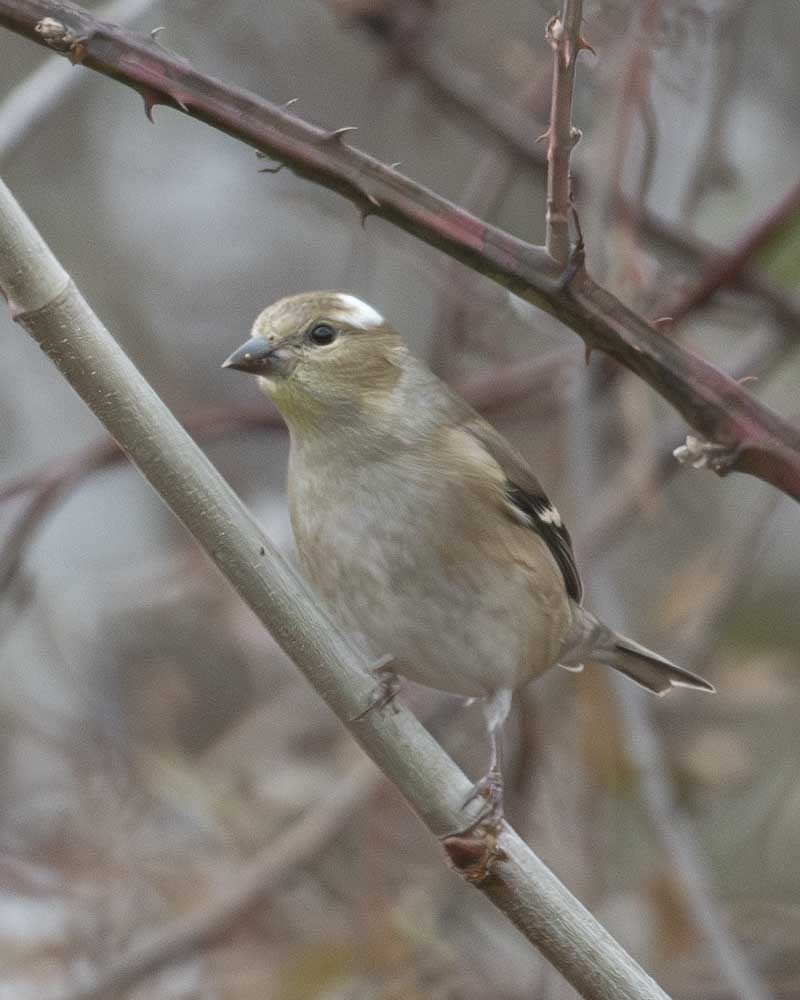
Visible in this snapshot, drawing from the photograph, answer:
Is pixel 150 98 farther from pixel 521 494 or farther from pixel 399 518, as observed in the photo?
pixel 521 494

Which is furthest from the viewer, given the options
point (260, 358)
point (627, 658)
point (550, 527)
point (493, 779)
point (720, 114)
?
point (720, 114)

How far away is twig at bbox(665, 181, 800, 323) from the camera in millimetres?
3611

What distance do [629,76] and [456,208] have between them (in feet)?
5.37

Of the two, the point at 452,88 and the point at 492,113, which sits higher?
the point at 452,88

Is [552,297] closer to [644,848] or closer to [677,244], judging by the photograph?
[677,244]

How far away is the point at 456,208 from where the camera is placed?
1.81 meters

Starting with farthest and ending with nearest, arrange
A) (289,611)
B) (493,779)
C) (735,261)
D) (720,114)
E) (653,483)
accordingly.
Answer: (653,483), (720,114), (735,261), (493,779), (289,611)

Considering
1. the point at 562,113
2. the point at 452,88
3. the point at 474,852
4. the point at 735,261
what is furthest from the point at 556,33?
the point at 452,88

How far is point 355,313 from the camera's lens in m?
3.24

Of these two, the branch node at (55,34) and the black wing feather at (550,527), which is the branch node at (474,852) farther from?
the black wing feather at (550,527)

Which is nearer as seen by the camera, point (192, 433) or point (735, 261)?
point (735, 261)

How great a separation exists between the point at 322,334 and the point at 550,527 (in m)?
0.73

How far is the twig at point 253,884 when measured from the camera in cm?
425

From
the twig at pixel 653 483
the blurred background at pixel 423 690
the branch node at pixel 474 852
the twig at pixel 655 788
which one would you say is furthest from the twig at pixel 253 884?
the branch node at pixel 474 852
